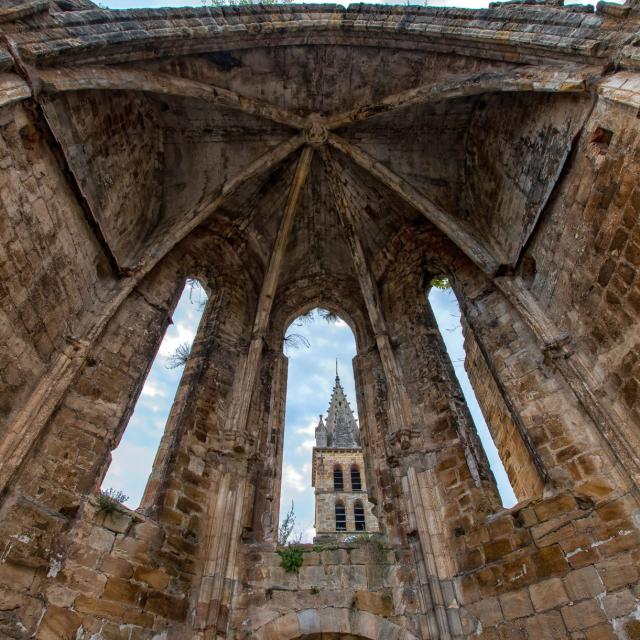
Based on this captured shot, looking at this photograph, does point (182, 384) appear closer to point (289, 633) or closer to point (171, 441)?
point (171, 441)

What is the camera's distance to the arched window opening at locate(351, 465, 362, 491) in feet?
87.6

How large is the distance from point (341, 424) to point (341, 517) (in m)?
7.13

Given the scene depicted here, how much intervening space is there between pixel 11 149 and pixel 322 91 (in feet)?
18.4

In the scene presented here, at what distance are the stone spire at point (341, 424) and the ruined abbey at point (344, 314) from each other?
75.4ft

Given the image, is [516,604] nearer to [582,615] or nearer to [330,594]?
[582,615]

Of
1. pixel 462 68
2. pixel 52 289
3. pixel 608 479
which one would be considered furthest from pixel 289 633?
pixel 462 68

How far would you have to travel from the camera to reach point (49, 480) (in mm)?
4719

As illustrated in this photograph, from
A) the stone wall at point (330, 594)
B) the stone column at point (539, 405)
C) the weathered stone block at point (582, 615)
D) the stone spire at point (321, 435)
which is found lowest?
the weathered stone block at point (582, 615)

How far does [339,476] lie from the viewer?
1121 inches

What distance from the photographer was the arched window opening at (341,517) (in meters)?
25.7

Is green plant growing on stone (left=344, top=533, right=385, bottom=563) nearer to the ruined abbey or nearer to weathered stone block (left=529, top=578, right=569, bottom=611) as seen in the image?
the ruined abbey

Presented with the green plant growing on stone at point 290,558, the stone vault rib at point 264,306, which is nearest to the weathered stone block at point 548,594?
the green plant growing on stone at point 290,558

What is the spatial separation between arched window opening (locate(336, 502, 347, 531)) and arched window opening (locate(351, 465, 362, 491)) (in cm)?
125

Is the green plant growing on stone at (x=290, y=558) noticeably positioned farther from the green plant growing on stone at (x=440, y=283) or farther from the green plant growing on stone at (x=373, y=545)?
the green plant growing on stone at (x=440, y=283)
